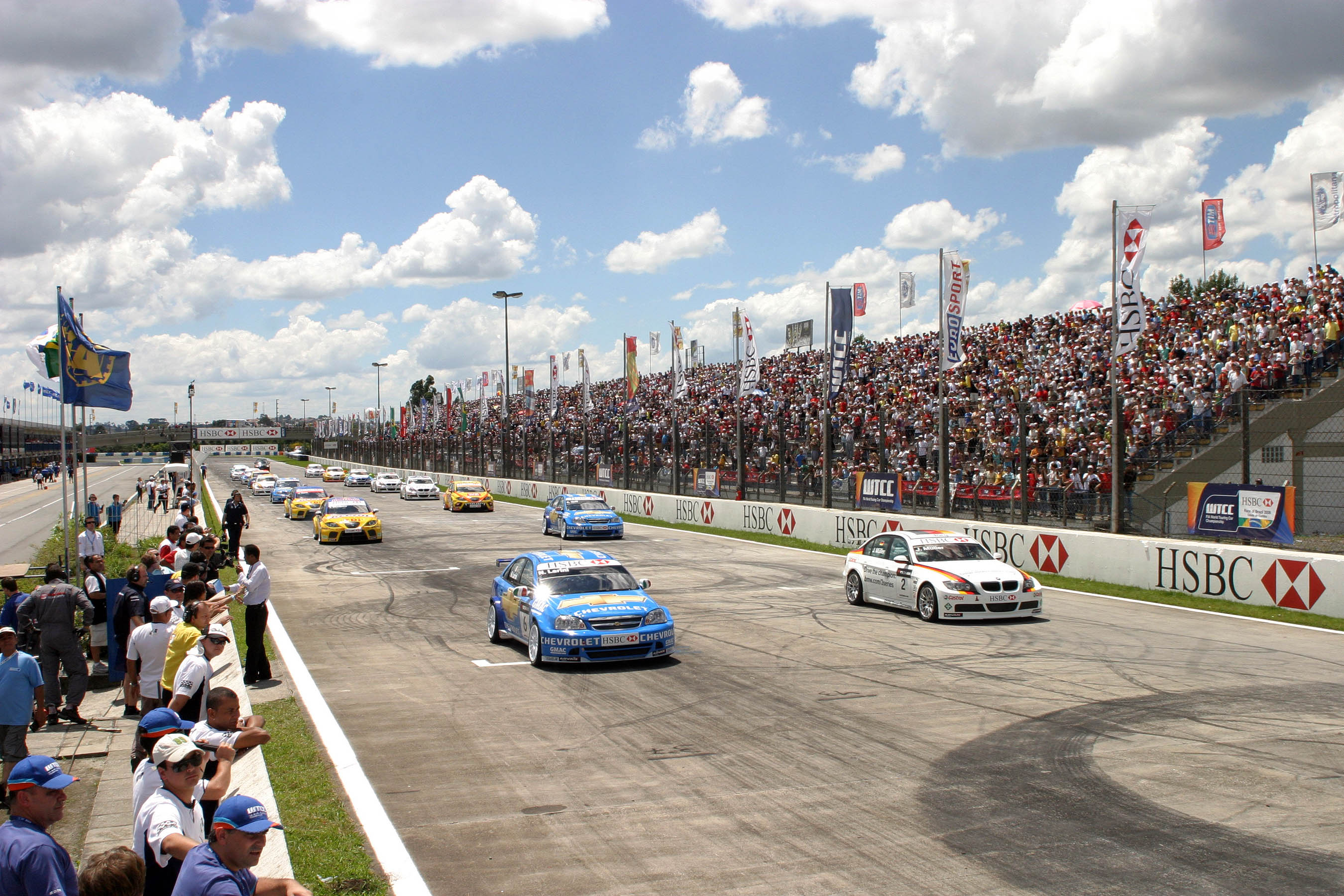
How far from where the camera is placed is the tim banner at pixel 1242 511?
15.8 metres

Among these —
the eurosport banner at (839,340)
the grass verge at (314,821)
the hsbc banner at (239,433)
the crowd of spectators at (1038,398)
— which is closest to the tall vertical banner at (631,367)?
the crowd of spectators at (1038,398)

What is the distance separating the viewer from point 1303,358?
69.5ft

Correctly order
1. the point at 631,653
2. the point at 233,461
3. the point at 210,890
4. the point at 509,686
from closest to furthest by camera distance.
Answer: the point at 210,890 → the point at 509,686 → the point at 631,653 → the point at 233,461

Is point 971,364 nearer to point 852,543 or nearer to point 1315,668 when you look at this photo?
point 852,543

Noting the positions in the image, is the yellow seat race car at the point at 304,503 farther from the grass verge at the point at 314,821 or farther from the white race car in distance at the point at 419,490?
the grass verge at the point at 314,821

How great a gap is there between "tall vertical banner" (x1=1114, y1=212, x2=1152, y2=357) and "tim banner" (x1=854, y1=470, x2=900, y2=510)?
7.10 metres

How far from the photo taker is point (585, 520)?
30344 millimetres

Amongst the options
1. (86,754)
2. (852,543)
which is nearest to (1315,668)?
(86,754)

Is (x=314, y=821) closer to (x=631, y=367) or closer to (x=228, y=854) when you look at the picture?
(x=228, y=854)

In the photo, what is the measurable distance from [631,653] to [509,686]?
157 cm

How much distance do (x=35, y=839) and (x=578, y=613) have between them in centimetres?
796

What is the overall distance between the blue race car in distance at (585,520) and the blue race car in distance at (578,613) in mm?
16348

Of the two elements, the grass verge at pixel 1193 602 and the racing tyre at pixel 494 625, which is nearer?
the racing tyre at pixel 494 625

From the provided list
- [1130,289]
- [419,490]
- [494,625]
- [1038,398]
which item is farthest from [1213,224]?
[419,490]
